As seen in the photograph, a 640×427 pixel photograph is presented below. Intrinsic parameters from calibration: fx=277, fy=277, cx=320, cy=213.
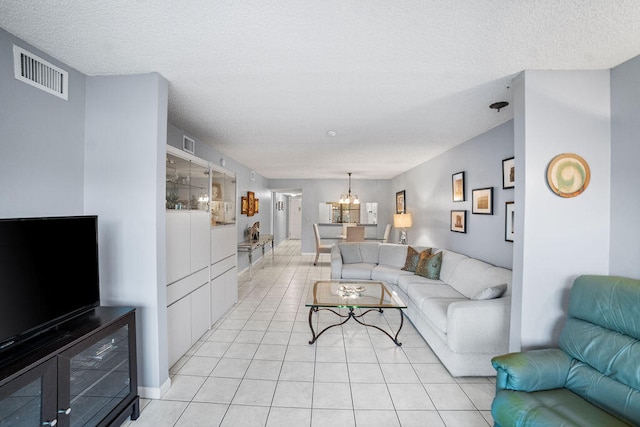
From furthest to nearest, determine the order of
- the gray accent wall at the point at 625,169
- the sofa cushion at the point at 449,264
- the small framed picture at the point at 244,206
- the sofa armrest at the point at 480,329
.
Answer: the small framed picture at the point at 244,206, the sofa cushion at the point at 449,264, the sofa armrest at the point at 480,329, the gray accent wall at the point at 625,169

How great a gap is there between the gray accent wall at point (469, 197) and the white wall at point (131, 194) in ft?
11.9

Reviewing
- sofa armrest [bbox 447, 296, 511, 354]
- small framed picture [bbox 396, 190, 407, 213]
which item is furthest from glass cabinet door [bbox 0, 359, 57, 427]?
small framed picture [bbox 396, 190, 407, 213]

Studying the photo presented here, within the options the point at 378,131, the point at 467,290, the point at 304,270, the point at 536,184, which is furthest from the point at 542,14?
the point at 304,270

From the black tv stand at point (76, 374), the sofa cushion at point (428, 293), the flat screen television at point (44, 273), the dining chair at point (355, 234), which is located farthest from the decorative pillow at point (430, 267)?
the flat screen television at point (44, 273)

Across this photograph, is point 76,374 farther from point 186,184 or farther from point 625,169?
point 625,169

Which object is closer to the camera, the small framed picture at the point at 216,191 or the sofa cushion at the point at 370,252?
the small framed picture at the point at 216,191

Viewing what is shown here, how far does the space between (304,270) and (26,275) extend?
5700 millimetres

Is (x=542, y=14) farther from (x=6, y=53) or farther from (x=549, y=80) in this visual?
(x=6, y=53)

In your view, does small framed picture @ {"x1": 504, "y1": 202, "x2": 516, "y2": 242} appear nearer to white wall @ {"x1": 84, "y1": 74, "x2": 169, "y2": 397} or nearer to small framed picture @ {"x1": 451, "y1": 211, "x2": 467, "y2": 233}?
small framed picture @ {"x1": 451, "y1": 211, "x2": 467, "y2": 233}

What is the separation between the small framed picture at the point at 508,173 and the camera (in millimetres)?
3139

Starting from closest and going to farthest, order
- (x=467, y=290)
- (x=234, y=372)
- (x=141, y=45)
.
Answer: (x=141, y=45)
(x=234, y=372)
(x=467, y=290)

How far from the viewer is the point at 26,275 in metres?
1.47

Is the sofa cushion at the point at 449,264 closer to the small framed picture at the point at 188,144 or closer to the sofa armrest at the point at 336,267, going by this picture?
the sofa armrest at the point at 336,267

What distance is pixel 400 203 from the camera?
7.70 meters
